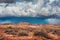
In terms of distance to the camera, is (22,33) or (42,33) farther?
(42,33)

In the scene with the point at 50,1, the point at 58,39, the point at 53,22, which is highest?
the point at 50,1

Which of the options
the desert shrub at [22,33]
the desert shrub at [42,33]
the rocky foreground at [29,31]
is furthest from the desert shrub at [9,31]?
the desert shrub at [42,33]

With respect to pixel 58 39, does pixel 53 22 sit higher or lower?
higher

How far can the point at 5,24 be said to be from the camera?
808 inches

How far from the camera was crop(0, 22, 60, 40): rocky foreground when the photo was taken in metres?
19.8

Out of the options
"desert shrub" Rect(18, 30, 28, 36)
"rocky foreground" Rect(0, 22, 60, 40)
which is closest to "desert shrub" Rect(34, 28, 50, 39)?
"rocky foreground" Rect(0, 22, 60, 40)

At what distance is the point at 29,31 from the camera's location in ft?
65.5

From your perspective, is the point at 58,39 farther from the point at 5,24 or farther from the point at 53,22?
the point at 5,24

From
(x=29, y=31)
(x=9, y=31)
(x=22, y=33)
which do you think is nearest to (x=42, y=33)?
(x=29, y=31)

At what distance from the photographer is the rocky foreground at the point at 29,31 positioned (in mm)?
19750

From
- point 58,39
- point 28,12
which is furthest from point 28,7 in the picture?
point 58,39

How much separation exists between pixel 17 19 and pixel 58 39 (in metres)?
3.68

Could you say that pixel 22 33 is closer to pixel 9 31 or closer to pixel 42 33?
pixel 9 31

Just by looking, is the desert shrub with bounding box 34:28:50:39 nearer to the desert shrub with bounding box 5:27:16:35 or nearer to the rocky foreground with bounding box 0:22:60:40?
the rocky foreground with bounding box 0:22:60:40
